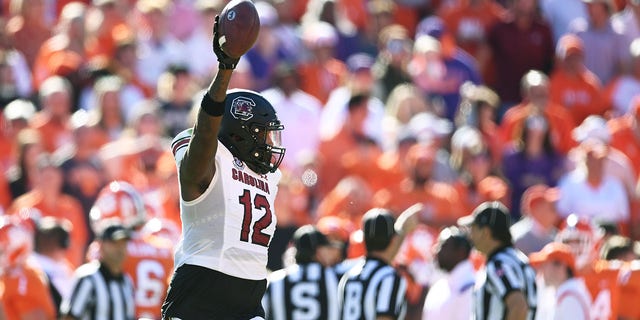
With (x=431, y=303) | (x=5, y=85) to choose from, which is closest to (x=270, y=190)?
(x=431, y=303)

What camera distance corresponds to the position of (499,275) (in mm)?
7832

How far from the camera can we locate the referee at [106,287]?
28.6 feet

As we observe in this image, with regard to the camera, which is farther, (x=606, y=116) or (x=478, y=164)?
(x=606, y=116)

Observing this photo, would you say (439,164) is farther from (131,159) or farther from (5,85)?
(5,85)

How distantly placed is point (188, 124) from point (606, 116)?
4159 millimetres


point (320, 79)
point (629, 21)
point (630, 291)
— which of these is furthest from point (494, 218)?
point (629, 21)

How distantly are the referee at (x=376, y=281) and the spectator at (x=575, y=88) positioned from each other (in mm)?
5898

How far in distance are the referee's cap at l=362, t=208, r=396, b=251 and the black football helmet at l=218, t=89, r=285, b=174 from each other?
7.36ft

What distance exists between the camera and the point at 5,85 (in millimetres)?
12734

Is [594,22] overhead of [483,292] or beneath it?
overhead

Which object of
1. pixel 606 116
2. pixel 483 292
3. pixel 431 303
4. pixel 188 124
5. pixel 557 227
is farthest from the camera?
pixel 606 116

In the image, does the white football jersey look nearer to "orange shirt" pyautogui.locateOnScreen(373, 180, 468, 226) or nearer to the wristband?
the wristband

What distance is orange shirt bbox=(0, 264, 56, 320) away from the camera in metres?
8.83

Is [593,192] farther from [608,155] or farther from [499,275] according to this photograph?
[499,275]
